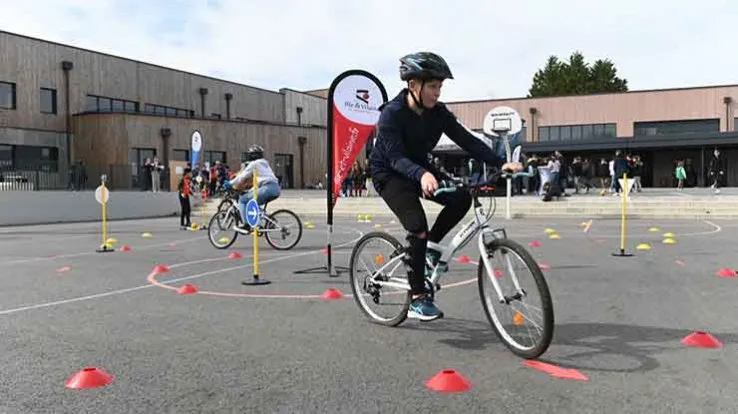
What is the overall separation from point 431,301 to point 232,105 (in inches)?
1826

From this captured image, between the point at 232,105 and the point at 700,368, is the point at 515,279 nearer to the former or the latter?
the point at 700,368

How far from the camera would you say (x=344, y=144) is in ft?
28.2

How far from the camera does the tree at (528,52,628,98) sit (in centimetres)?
8031

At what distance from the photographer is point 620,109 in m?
51.5

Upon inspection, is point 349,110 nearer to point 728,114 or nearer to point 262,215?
point 262,215

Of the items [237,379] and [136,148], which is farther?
[136,148]

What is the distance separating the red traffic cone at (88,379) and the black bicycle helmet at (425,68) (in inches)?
109

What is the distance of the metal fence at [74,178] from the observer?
24.3 meters

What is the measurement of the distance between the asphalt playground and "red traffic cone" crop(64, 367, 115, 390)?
0.20ft

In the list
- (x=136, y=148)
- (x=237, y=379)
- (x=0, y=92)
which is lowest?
(x=237, y=379)

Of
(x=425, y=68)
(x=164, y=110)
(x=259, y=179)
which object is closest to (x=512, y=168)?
(x=425, y=68)

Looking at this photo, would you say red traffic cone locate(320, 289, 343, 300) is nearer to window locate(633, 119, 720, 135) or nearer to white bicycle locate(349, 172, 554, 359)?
white bicycle locate(349, 172, 554, 359)

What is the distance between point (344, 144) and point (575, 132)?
47.4m

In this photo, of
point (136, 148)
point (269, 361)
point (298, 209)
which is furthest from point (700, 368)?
point (136, 148)
